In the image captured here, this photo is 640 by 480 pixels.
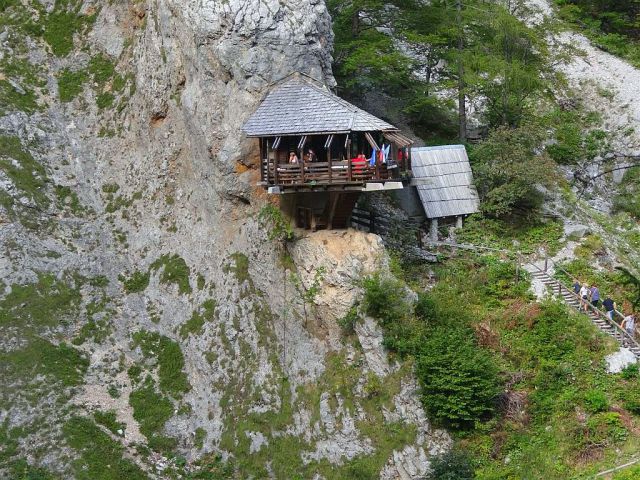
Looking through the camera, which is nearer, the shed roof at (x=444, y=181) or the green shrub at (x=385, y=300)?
the green shrub at (x=385, y=300)

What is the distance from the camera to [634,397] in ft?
81.5

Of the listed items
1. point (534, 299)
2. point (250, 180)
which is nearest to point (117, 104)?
point (250, 180)

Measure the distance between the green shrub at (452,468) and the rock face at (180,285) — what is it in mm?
926

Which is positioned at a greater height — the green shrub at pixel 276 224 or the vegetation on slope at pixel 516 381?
the green shrub at pixel 276 224

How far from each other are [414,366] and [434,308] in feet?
7.80

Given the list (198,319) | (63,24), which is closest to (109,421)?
(198,319)

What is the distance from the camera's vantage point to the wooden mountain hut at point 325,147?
26.7m

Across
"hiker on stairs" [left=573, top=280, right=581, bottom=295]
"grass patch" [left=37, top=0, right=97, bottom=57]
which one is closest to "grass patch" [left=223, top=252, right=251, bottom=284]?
"hiker on stairs" [left=573, top=280, right=581, bottom=295]

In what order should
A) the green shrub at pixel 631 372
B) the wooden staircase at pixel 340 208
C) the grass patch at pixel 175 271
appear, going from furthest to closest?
the grass patch at pixel 175 271, the wooden staircase at pixel 340 208, the green shrub at pixel 631 372

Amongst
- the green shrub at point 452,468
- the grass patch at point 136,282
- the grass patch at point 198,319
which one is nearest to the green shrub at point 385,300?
the green shrub at point 452,468

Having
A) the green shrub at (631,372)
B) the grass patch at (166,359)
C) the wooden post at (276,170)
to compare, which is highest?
the wooden post at (276,170)

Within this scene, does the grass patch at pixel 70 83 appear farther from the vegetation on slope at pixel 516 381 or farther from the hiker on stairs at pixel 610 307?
the hiker on stairs at pixel 610 307

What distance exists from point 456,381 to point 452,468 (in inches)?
105

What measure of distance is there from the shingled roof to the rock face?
1.78 meters
